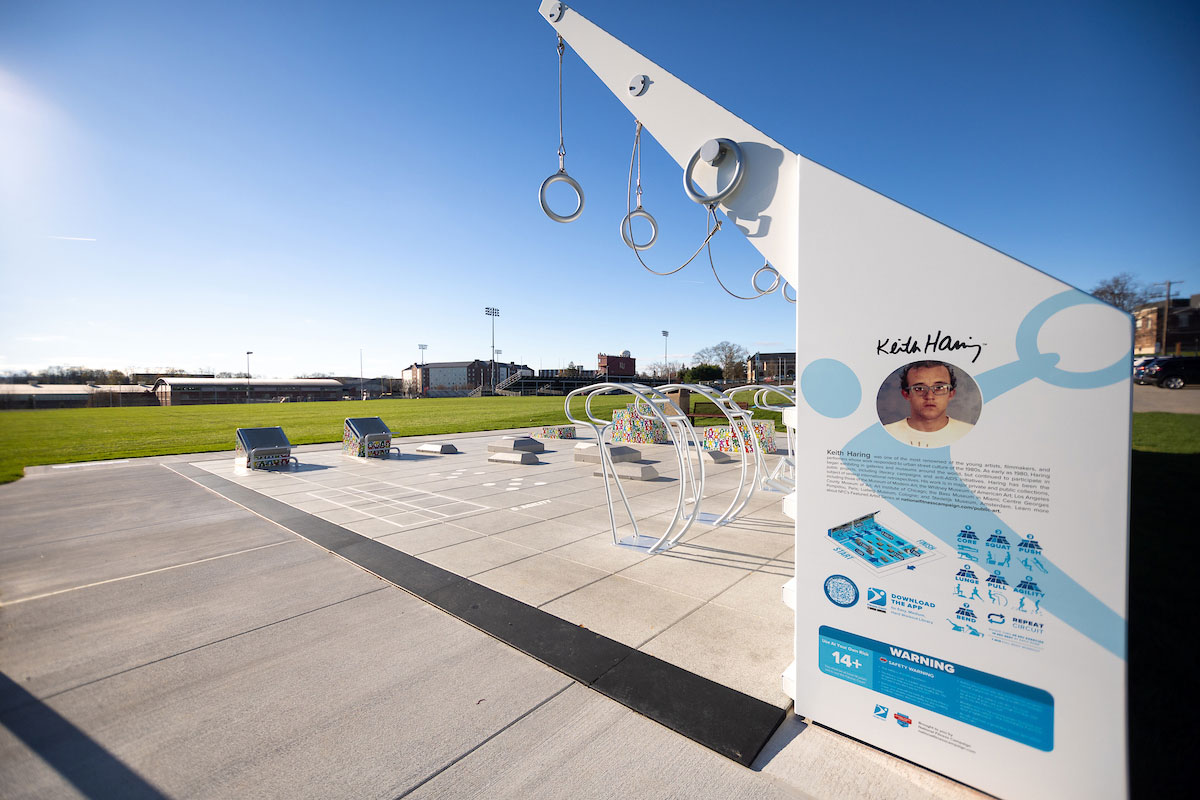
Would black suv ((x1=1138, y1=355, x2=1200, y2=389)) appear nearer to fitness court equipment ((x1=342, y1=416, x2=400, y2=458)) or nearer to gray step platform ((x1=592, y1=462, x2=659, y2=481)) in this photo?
gray step platform ((x1=592, y1=462, x2=659, y2=481))

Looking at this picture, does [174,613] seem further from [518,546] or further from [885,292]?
[885,292]

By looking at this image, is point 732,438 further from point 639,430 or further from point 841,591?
point 841,591

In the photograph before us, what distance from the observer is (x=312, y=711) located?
2.99 m

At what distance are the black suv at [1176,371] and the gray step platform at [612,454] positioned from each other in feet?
29.5

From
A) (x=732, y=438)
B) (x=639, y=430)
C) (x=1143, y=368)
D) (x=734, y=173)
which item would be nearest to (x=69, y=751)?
(x=734, y=173)

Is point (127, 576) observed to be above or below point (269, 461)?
below

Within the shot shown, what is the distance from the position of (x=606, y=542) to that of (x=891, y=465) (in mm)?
4421

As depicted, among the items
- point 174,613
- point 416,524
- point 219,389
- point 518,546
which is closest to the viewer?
point 174,613

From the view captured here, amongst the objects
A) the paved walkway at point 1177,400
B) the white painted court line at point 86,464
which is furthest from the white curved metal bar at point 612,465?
the white painted court line at point 86,464

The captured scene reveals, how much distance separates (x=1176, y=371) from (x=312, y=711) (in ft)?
37.1

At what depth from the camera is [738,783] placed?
244 cm

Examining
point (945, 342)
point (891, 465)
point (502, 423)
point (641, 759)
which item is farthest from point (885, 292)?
point (502, 423)

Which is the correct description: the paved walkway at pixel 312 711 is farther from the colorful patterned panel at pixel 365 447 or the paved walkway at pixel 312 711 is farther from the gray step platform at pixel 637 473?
the colorful patterned panel at pixel 365 447

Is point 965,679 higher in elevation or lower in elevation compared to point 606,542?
higher
